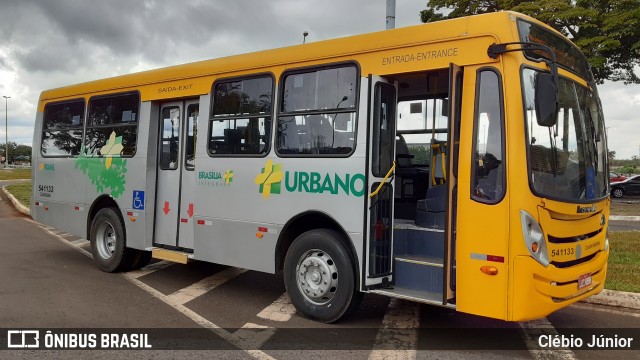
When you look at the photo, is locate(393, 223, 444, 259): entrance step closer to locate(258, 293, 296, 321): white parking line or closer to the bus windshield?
the bus windshield

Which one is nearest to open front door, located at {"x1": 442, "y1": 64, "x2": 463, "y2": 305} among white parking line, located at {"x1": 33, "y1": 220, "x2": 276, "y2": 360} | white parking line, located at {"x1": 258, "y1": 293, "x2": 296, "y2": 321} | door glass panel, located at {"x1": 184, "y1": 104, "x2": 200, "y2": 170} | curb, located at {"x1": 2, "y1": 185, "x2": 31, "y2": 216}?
white parking line, located at {"x1": 33, "y1": 220, "x2": 276, "y2": 360}

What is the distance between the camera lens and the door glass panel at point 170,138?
796 centimetres

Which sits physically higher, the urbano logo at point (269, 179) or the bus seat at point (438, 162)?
the bus seat at point (438, 162)

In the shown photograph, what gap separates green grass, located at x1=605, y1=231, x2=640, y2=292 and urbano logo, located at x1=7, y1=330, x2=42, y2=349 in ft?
22.4

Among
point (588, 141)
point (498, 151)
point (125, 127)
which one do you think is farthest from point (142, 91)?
point (588, 141)

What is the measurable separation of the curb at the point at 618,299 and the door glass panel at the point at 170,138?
19.8ft

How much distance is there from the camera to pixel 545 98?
4.52m

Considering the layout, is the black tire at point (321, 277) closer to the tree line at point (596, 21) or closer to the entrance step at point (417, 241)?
the entrance step at point (417, 241)

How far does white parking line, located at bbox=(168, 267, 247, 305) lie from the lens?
23.1ft

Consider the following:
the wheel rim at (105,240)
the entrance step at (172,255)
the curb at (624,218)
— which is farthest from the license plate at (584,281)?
the curb at (624,218)

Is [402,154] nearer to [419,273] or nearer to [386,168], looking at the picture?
[386,168]

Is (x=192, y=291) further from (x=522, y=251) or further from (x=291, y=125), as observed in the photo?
(x=522, y=251)

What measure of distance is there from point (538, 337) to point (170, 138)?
561 centimetres

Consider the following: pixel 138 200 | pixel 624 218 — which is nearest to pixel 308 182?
pixel 138 200
